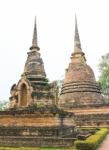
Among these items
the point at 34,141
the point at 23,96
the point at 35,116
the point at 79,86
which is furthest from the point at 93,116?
the point at 34,141

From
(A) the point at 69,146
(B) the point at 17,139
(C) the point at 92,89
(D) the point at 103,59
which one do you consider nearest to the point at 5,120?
(B) the point at 17,139

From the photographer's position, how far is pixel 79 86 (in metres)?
28.0

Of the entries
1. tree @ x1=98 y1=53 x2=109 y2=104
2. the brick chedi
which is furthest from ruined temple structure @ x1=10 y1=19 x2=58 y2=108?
tree @ x1=98 y1=53 x2=109 y2=104

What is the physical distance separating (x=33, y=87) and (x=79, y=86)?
9.07m

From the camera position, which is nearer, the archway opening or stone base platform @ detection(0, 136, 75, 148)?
Result: stone base platform @ detection(0, 136, 75, 148)

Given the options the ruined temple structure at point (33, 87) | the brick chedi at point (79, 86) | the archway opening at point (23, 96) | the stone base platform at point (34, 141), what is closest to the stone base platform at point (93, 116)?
the brick chedi at point (79, 86)

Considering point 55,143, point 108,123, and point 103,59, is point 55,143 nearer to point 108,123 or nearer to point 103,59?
point 108,123

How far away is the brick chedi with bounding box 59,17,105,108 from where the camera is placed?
27391mm

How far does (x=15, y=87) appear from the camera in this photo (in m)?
21.3

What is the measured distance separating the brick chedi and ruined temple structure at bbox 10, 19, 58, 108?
268 inches

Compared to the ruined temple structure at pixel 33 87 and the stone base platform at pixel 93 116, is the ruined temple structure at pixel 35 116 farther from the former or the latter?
the stone base platform at pixel 93 116

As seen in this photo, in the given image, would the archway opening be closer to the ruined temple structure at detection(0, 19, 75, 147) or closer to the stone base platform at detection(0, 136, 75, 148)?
the ruined temple structure at detection(0, 19, 75, 147)

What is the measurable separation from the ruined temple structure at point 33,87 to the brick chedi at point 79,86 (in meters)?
6.81

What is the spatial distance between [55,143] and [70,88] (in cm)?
1400
